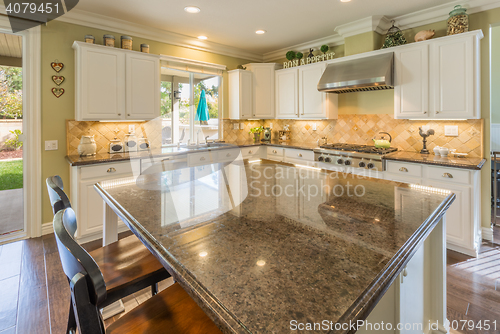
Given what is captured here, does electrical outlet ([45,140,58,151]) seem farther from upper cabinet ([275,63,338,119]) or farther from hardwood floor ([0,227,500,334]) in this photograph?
upper cabinet ([275,63,338,119])

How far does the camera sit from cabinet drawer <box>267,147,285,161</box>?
4698mm

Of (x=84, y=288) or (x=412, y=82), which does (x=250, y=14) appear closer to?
(x=412, y=82)


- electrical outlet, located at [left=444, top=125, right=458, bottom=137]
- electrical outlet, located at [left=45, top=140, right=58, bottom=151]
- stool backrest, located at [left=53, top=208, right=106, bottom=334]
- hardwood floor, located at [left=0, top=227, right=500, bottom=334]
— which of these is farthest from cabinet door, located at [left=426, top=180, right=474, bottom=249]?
electrical outlet, located at [left=45, top=140, right=58, bottom=151]

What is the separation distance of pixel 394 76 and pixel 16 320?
4340mm

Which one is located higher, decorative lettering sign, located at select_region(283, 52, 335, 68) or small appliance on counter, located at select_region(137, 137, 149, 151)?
decorative lettering sign, located at select_region(283, 52, 335, 68)

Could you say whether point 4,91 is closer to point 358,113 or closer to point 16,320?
point 16,320

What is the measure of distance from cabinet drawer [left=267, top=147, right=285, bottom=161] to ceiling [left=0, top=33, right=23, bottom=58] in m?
3.63

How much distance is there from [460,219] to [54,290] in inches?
150

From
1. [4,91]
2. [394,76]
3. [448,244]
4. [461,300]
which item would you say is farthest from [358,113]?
[4,91]

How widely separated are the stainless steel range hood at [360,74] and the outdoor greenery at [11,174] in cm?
411

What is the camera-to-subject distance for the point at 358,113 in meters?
4.20

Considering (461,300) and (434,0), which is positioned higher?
(434,0)

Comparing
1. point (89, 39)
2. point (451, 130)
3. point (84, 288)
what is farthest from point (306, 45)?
point (84, 288)

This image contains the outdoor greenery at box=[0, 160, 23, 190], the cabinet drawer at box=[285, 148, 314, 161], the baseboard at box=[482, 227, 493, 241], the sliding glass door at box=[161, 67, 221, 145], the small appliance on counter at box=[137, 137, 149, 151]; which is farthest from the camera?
the sliding glass door at box=[161, 67, 221, 145]
